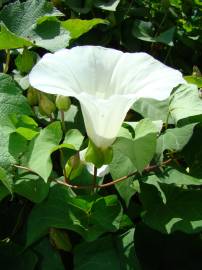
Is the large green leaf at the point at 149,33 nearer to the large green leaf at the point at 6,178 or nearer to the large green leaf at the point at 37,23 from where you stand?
the large green leaf at the point at 37,23

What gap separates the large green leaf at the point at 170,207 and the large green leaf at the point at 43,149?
0.49ft

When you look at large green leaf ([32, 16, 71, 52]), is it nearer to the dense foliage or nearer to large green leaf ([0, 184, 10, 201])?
the dense foliage

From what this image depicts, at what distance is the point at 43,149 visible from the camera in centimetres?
75

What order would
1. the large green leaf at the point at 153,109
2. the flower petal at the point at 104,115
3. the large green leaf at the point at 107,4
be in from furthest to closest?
the large green leaf at the point at 107,4, the large green leaf at the point at 153,109, the flower petal at the point at 104,115

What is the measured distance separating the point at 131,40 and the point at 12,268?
65 cm

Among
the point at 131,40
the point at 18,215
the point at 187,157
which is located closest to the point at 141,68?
the point at 187,157

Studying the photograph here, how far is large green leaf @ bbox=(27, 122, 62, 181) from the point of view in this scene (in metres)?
0.72

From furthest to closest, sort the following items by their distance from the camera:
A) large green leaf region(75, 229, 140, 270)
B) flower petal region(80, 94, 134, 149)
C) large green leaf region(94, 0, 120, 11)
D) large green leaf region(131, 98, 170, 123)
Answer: large green leaf region(94, 0, 120, 11) < large green leaf region(131, 98, 170, 123) < large green leaf region(75, 229, 140, 270) < flower petal region(80, 94, 134, 149)

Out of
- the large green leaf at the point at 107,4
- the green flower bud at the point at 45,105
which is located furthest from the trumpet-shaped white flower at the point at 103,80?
the large green leaf at the point at 107,4

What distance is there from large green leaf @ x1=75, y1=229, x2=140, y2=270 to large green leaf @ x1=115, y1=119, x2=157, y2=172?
0.13 m

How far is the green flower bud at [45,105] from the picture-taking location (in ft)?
2.86

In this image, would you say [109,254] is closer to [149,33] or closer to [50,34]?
[50,34]

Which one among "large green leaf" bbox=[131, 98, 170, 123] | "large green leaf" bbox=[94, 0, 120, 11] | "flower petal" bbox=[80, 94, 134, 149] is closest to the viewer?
"flower petal" bbox=[80, 94, 134, 149]

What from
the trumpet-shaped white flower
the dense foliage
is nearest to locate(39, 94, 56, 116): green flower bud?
the dense foliage
